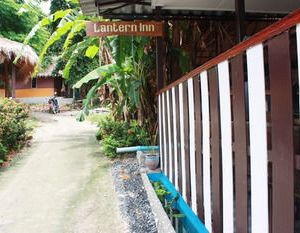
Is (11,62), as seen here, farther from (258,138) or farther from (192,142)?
(258,138)

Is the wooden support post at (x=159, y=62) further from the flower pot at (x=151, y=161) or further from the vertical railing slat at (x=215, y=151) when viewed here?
the vertical railing slat at (x=215, y=151)

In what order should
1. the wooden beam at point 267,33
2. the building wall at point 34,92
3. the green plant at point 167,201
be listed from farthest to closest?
the building wall at point 34,92 → the green plant at point 167,201 → the wooden beam at point 267,33

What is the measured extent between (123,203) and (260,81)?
3419mm

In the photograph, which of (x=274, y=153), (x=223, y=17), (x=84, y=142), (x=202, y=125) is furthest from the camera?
(x=84, y=142)

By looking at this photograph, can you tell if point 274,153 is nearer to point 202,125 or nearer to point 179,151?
point 202,125

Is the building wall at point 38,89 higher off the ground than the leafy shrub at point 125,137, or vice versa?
the building wall at point 38,89

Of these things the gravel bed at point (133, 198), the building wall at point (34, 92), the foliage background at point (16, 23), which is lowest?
the gravel bed at point (133, 198)

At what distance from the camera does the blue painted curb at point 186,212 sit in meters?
3.25

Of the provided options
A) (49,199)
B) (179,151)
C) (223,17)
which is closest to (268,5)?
(223,17)

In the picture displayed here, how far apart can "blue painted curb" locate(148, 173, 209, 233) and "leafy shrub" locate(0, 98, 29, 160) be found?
4.31 metres

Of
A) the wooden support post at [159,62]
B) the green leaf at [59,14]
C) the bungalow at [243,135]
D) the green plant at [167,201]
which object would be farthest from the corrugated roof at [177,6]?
the green plant at [167,201]

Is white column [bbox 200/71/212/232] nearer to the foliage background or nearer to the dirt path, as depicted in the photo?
the dirt path

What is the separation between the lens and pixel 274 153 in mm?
→ 1686

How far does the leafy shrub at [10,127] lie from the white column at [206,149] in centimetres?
592
